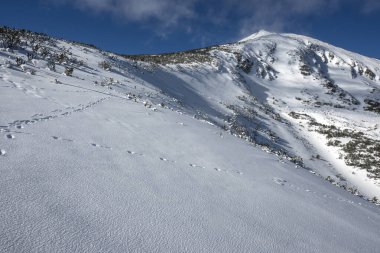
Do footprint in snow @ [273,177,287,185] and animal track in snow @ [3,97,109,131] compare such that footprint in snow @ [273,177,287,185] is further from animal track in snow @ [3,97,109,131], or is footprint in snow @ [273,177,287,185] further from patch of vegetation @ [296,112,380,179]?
patch of vegetation @ [296,112,380,179]

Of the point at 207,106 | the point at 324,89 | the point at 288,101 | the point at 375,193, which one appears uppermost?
the point at 324,89

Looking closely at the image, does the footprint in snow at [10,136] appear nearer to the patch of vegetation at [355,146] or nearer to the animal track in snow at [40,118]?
the animal track in snow at [40,118]

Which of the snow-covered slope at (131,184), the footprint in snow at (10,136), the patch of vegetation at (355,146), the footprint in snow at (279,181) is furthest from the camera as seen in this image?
the patch of vegetation at (355,146)

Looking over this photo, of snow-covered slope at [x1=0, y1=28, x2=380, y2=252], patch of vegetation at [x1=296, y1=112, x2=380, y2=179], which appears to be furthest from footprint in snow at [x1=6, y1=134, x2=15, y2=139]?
patch of vegetation at [x1=296, y1=112, x2=380, y2=179]

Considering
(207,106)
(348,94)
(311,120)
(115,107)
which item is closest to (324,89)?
(348,94)

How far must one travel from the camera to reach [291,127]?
110ft

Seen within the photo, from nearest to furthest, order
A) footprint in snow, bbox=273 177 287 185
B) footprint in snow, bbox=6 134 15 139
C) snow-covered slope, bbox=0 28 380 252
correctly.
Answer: snow-covered slope, bbox=0 28 380 252 → footprint in snow, bbox=6 134 15 139 → footprint in snow, bbox=273 177 287 185

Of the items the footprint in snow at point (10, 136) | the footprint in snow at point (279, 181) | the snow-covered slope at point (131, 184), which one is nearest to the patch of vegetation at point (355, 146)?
the snow-covered slope at point (131, 184)

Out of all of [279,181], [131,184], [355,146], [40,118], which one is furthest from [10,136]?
[355,146]

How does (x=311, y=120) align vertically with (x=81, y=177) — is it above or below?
above

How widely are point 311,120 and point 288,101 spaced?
883 cm

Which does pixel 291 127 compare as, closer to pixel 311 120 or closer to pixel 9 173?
pixel 311 120

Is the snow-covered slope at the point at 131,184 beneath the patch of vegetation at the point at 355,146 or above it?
beneath

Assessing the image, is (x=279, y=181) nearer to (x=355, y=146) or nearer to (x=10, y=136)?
(x=10, y=136)
